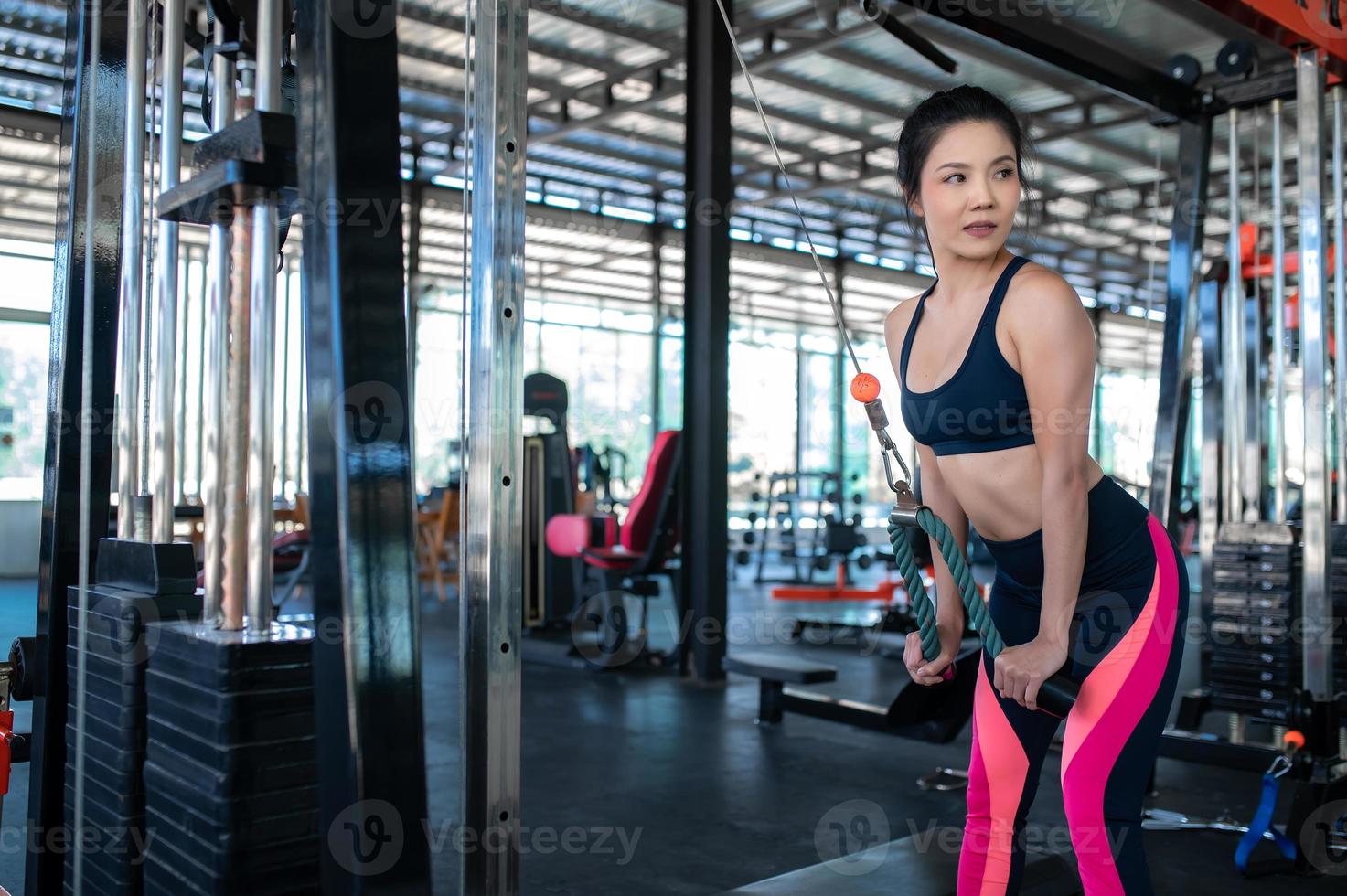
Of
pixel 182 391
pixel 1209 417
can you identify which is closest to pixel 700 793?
pixel 182 391

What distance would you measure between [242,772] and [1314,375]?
3082 mm

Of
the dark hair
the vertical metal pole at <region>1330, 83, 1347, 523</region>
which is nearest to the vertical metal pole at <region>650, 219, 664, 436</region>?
the vertical metal pole at <region>1330, 83, 1347, 523</region>

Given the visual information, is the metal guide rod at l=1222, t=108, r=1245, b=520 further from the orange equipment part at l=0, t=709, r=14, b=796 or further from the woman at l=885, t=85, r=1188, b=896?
the orange equipment part at l=0, t=709, r=14, b=796

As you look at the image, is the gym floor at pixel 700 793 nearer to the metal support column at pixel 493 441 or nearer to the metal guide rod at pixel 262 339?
the metal support column at pixel 493 441

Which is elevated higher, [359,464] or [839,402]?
[839,402]

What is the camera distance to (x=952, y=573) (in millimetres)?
1410

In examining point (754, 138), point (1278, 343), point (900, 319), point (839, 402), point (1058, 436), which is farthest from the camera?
point (839, 402)

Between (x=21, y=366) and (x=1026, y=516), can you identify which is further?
(x=21, y=366)

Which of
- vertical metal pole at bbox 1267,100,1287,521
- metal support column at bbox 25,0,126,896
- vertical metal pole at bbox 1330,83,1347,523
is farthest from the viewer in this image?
vertical metal pole at bbox 1267,100,1287,521

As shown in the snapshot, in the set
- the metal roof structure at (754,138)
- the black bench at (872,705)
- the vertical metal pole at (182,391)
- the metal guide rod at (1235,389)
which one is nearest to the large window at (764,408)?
the metal roof structure at (754,138)

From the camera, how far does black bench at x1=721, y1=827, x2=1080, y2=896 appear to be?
1892 millimetres

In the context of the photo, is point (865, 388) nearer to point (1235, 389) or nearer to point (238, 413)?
point (238, 413)

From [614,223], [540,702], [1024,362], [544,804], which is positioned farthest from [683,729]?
[614,223]

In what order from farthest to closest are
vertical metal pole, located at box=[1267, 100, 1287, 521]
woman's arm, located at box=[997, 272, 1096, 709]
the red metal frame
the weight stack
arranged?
1. vertical metal pole, located at box=[1267, 100, 1287, 521]
2. the red metal frame
3. woman's arm, located at box=[997, 272, 1096, 709]
4. the weight stack
